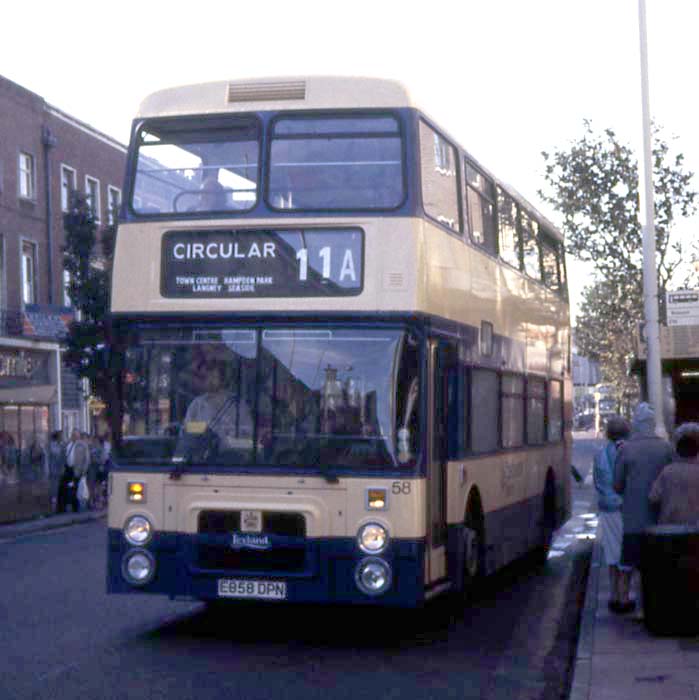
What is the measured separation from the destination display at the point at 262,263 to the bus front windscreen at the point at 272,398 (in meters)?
0.31

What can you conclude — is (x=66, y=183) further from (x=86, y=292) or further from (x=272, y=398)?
(x=272, y=398)

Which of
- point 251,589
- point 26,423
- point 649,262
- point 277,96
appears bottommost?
point 251,589

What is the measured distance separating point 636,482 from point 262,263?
3.65 m

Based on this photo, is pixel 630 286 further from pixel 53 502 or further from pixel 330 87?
pixel 330 87

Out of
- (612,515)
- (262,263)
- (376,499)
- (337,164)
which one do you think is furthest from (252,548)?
(612,515)

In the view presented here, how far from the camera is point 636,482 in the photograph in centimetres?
1291

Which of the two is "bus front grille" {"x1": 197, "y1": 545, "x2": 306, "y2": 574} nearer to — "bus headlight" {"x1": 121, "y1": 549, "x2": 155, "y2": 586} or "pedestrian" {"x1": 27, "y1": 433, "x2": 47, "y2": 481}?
"bus headlight" {"x1": 121, "y1": 549, "x2": 155, "y2": 586}

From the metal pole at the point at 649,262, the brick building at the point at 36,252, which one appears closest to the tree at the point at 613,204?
the metal pole at the point at 649,262

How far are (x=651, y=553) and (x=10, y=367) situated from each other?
33.4 m

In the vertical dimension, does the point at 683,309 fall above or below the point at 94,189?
below

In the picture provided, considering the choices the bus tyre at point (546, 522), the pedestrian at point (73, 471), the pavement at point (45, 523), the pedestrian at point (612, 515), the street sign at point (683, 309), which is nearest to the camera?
the pedestrian at point (612, 515)

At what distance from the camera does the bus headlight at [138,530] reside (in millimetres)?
11750

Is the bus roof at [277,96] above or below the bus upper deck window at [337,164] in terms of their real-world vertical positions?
above

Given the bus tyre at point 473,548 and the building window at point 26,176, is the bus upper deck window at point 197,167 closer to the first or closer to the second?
the bus tyre at point 473,548
